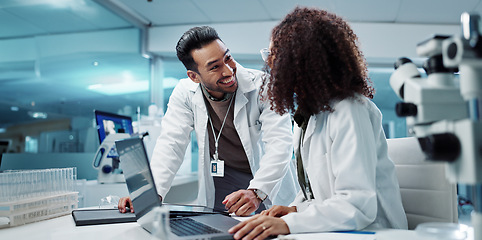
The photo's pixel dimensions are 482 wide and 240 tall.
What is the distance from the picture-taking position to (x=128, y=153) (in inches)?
40.3

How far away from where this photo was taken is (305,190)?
1.31 meters

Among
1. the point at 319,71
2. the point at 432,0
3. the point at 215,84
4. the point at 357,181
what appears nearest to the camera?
the point at 357,181

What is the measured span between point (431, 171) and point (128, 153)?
94cm

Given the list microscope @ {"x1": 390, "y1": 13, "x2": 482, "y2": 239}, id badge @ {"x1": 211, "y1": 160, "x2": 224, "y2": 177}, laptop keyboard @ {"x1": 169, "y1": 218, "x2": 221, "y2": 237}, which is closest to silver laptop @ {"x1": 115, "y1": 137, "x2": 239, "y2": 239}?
laptop keyboard @ {"x1": 169, "y1": 218, "x2": 221, "y2": 237}

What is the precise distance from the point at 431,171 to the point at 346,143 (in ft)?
1.22

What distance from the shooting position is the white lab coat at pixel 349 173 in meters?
0.97

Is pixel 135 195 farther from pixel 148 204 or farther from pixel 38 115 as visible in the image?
pixel 38 115

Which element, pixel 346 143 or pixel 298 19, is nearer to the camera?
pixel 346 143

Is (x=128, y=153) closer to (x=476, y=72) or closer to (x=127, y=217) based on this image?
(x=127, y=217)

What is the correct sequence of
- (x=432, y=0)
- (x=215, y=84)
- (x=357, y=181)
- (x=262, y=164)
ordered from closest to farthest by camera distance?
1. (x=357, y=181)
2. (x=262, y=164)
3. (x=215, y=84)
4. (x=432, y=0)

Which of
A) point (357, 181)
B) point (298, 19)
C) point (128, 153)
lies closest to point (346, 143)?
point (357, 181)

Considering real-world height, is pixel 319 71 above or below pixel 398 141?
above

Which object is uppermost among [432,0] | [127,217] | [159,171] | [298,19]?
[432,0]

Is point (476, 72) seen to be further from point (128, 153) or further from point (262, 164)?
point (262, 164)
